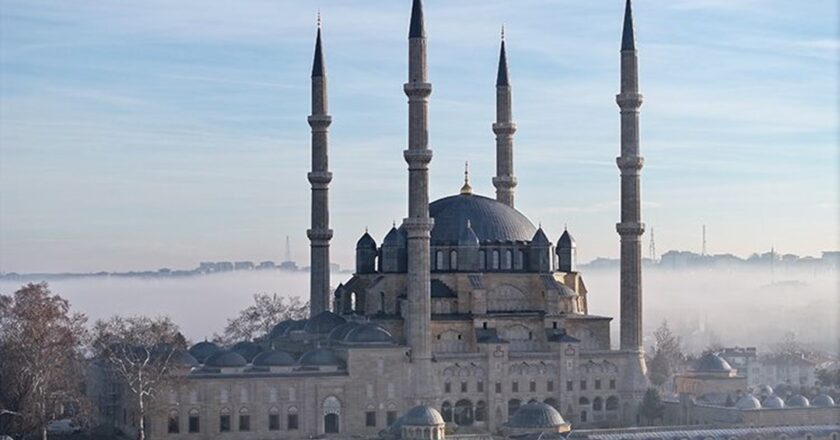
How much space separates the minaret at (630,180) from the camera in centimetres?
6397

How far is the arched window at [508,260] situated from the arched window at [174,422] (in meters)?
16.6

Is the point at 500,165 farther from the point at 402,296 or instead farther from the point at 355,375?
the point at 355,375

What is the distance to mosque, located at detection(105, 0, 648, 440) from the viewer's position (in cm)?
5541

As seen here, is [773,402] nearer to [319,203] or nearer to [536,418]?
[536,418]

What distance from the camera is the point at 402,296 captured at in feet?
206

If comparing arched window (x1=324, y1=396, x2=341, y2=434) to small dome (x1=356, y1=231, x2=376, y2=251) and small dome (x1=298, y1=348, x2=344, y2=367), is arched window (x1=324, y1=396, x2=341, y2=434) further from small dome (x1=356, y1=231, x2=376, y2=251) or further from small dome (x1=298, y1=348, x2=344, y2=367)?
small dome (x1=356, y1=231, x2=376, y2=251)

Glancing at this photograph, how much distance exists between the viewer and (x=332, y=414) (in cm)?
5669

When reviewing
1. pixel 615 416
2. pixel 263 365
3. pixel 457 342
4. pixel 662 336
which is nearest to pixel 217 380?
pixel 263 365

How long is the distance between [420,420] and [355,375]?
19.0 feet

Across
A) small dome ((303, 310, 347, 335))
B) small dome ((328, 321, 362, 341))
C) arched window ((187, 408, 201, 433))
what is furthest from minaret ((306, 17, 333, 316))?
arched window ((187, 408, 201, 433))

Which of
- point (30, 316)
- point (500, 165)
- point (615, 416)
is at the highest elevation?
point (500, 165)

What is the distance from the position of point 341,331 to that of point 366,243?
7143 millimetres

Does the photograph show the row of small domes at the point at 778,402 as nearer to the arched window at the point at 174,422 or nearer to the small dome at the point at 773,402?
the small dome at the point at 773,402

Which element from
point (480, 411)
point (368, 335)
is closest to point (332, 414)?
point (368, 335)
